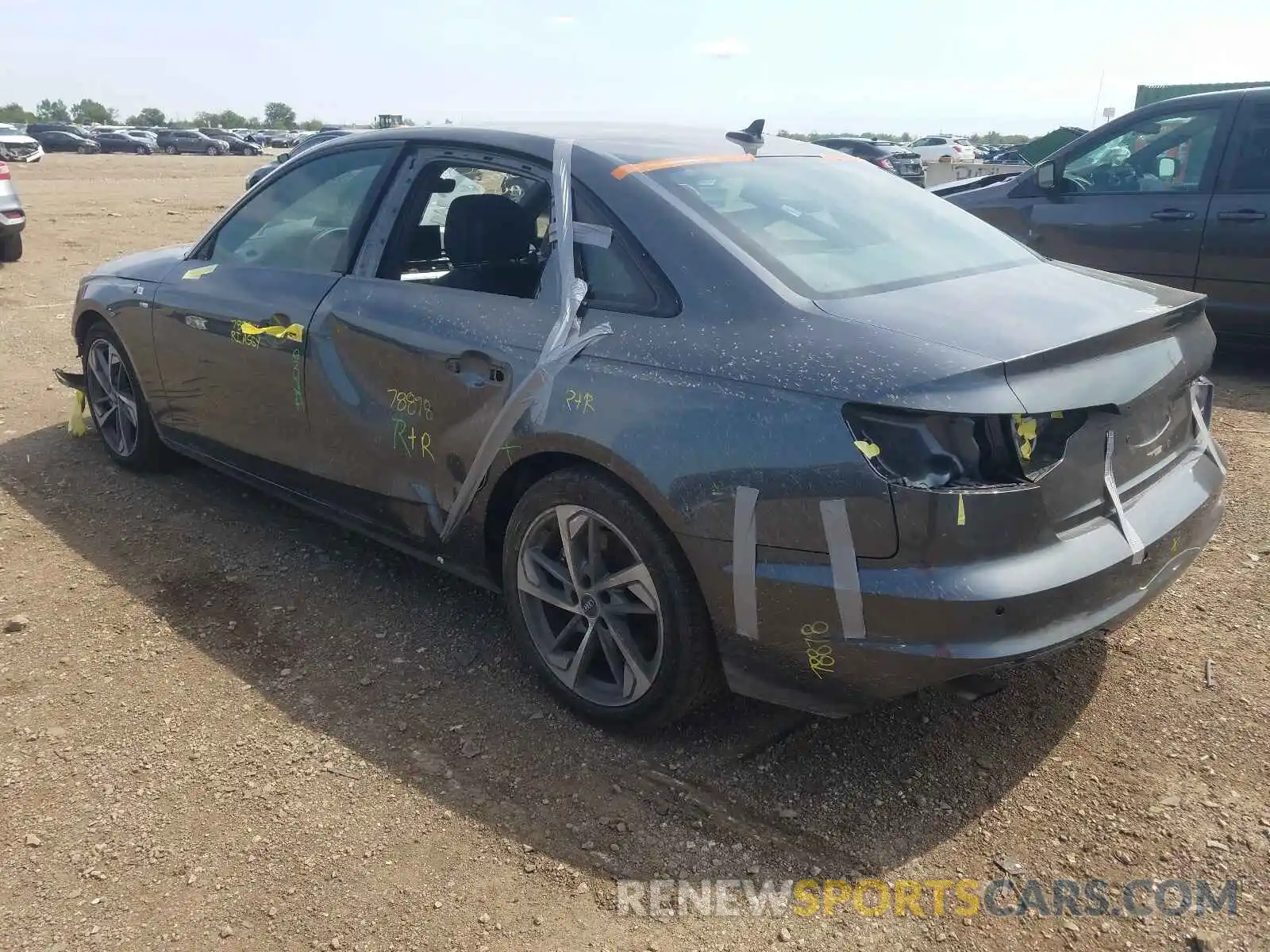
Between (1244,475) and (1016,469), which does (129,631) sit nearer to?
(1016,469)

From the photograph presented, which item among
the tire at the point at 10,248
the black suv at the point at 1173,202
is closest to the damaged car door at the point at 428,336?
the black suv at the point at 1173,202

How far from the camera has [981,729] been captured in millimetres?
2930

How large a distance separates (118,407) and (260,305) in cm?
161

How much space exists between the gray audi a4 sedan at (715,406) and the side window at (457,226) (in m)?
0.01

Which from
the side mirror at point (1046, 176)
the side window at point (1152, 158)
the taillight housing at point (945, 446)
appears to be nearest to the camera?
the taillight housing at point (945, 446)

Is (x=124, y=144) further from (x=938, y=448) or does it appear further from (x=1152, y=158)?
(x=938, y=448)

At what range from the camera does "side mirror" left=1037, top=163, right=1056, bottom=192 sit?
6.93 m

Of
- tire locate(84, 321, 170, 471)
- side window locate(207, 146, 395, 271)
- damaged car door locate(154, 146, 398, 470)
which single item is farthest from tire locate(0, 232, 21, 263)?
side window locate(207, 146, 395, 271)

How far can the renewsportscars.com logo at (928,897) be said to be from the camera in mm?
2289

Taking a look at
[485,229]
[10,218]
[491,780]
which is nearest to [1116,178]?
[485,229]

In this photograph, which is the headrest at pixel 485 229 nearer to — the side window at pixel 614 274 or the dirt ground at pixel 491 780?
the side window at pixel 614 274

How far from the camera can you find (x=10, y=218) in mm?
11453

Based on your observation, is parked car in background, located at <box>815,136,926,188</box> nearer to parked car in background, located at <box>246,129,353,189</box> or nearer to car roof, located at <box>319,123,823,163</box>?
parked car in background, located at <box>246,129,353,189</box>

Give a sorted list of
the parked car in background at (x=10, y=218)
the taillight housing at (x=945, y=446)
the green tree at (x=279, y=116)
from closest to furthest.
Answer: the taillight housing at (x=945, y=446)
the parked car in background at (x=10, y=218)
the green tree at (x=279, y=116)
